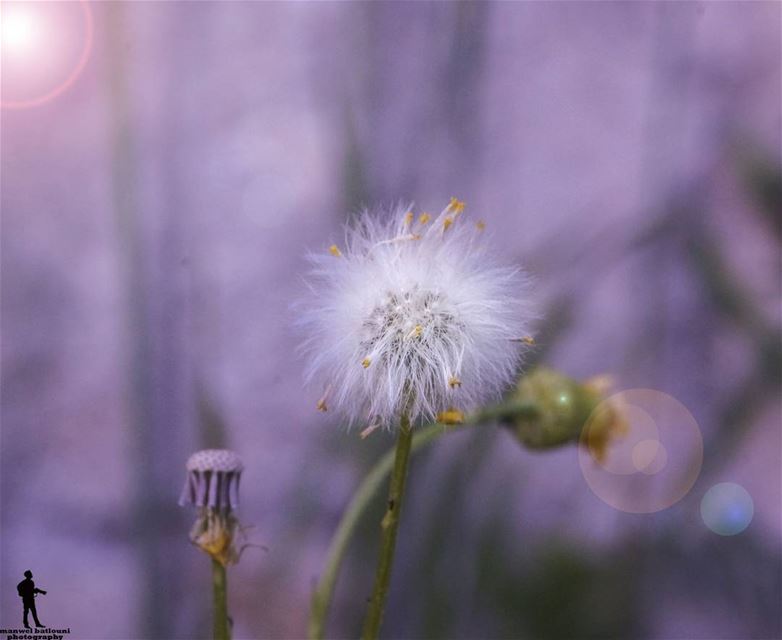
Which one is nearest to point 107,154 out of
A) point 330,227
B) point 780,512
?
point 330,227

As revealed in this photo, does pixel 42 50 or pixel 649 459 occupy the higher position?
pixel 42 50

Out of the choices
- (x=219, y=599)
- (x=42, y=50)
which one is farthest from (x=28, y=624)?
(x=42, y=50)

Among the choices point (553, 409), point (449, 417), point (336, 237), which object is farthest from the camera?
point (336, 237)

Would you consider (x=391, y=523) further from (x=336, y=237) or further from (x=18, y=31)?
(x=18, y=31)

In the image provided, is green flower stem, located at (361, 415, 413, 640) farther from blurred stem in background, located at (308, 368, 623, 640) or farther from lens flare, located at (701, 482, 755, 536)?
lens flare, located at (701, 482, 755, 536)

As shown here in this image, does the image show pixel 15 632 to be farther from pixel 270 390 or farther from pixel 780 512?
pixel 780 512

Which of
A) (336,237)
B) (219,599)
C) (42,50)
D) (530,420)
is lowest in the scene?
(219,599)

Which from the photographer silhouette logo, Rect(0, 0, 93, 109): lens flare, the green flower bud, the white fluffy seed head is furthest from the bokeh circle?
Rect(0, 0, 93, 109): lens flare
